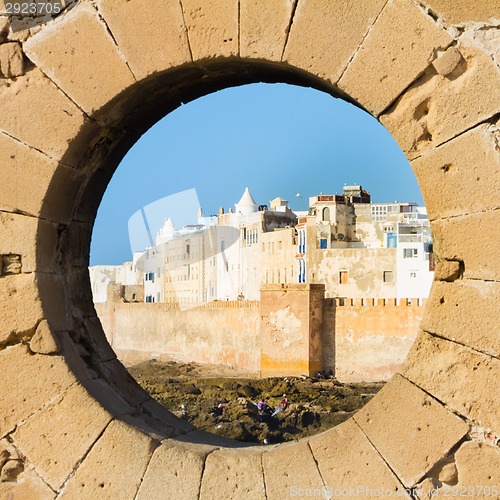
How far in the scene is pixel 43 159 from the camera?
3641 millimetres

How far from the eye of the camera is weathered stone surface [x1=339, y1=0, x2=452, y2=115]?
3.15 m

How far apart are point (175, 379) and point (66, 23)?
38.5 metres

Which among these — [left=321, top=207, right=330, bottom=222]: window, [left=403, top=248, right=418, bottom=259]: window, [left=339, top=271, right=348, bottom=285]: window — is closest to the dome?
[left=321, top=207, right=330, bottom=222]: window

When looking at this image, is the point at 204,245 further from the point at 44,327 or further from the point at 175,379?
the point at 44,327

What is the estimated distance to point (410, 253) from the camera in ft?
143

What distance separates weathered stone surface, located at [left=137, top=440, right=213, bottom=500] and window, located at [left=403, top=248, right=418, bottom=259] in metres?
40.7

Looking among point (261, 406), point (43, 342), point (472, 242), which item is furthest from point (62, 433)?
point (261, 406)

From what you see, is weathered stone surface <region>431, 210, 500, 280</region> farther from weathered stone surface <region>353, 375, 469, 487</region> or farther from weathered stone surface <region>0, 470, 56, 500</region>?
weathered stone surface <region>0, 470, 56, 500</region>

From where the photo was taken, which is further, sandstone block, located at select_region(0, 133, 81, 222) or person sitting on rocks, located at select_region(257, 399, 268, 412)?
person sitting on rocks, located at select_region(257, 399, 268, 412)

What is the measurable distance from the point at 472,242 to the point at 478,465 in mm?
837

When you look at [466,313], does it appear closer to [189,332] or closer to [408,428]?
[408,428]

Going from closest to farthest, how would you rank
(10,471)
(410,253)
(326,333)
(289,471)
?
(289,471) → (10,471) → (326,333) → (410,253)

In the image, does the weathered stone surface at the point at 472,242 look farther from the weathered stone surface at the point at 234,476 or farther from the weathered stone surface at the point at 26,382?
the weathered stone surface at the point at 26,382

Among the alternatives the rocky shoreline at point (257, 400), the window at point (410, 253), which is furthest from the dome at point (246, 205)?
the rocky shoreline at point (257, 400)
